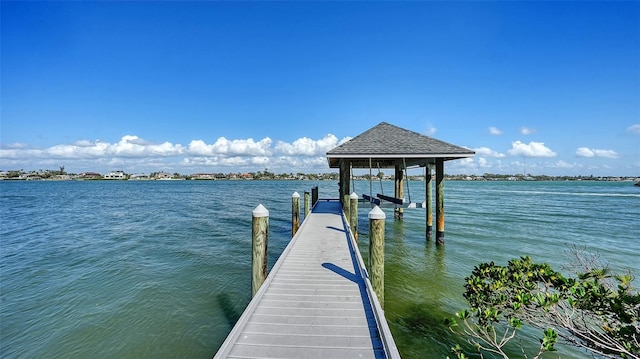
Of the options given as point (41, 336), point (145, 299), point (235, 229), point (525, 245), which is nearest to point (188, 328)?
point (145, 299)

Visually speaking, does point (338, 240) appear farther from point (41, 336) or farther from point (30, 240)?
point (30, 240)

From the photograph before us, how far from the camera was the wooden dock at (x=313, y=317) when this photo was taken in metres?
2.97

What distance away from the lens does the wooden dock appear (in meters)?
2.97

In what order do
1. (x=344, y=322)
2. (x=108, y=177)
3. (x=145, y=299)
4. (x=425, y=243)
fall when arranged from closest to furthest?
(x=344, y=322)
(x=145, y=299)
(x=425, y=243)
(x=108, y=177)

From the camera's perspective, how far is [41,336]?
5383 mm

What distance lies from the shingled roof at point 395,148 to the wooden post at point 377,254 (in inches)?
173

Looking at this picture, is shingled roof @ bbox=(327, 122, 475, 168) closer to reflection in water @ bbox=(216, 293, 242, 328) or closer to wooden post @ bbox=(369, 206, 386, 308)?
wooden post @ bbox=(369, 206, 386, 308)

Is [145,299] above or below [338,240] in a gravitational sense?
below

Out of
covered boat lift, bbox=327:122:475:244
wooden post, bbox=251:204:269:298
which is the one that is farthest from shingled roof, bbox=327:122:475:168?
wooden post, bbox=251:204:269:298

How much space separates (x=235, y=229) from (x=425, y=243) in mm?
10305

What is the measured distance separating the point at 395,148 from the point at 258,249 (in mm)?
6195

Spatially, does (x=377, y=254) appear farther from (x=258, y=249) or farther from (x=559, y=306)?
(x=559, y=306)

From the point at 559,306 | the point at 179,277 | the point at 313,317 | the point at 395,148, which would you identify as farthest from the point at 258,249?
the point at 395,148

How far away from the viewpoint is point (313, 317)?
365cm
